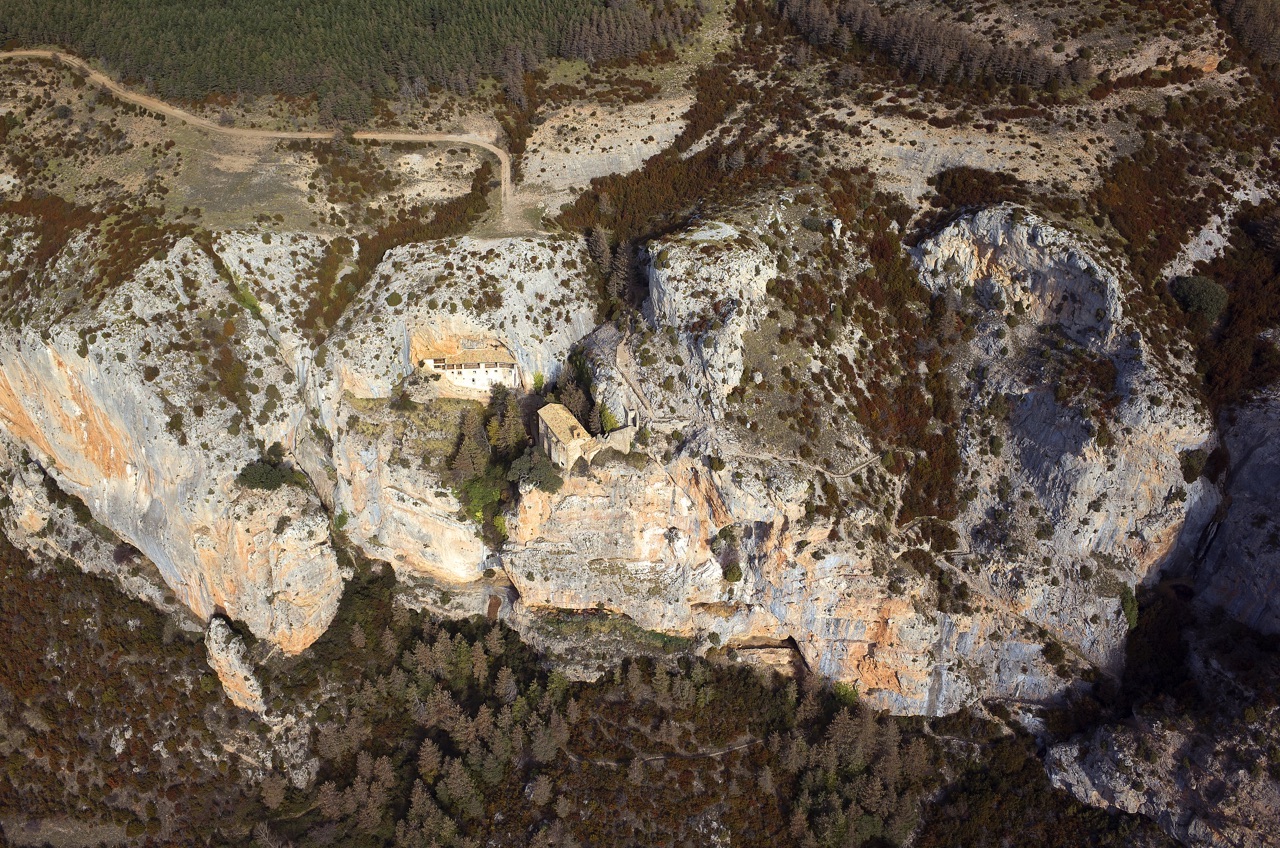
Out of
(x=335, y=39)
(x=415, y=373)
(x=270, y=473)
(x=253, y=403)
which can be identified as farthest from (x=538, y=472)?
(x=335, y=39)

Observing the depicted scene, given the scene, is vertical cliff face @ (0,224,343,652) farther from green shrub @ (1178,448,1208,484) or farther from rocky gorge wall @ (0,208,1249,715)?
green shrub @ (1178,448,1208,484)

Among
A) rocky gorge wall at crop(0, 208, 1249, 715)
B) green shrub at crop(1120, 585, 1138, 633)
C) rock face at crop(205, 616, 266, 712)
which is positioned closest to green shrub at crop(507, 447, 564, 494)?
rocky gorge wall at crop(0, 208, 1249, 715)

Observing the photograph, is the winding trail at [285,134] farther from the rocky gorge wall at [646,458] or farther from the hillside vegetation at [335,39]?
the rocky gorge wall at [646,458]

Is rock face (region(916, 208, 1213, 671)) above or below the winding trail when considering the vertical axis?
below

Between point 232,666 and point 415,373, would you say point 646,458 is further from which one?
point 232,666

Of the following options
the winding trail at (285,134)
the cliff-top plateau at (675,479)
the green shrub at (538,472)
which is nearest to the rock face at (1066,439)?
the cliff-top plateau at (675,479)

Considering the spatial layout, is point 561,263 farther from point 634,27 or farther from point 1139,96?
point 1139,96

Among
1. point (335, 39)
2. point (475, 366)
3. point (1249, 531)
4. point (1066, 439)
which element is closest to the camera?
point (1249, 531)
